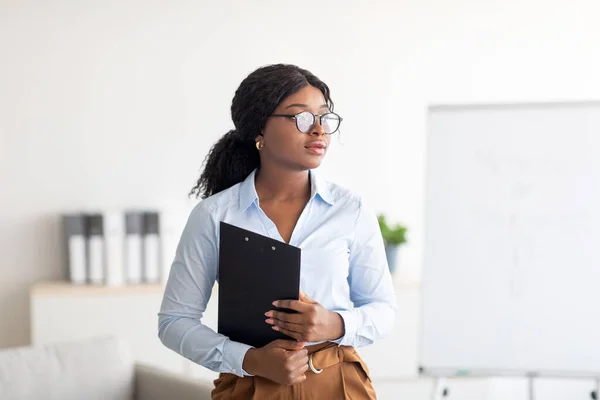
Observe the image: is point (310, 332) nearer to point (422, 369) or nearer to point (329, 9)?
point (422, 369)

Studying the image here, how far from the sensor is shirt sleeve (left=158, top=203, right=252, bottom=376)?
5.55ft

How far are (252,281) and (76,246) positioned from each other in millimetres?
2180

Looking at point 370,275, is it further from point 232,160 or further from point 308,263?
point 232,160

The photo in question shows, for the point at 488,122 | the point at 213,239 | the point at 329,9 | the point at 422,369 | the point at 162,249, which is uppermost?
the point at 329,9

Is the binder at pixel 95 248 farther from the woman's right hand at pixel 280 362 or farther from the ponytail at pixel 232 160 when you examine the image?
the woman's right hand at pixel 280 362

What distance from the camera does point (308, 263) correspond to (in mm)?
1677

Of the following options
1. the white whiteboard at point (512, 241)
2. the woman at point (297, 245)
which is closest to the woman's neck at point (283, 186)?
the woman at point (297, 245)

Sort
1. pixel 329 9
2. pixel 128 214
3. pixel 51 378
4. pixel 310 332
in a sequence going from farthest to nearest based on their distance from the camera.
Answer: pixel 329 9 → pixel 128 214 → pixel 51 378 → pixel 310 332

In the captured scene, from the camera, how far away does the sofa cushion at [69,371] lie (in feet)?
7.63

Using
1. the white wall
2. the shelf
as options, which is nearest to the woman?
the shelf

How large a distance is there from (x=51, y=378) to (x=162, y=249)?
132cm

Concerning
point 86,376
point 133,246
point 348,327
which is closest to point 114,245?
point 133,246

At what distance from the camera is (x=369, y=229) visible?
5.72ft

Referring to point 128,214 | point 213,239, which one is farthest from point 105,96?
point 213,239
